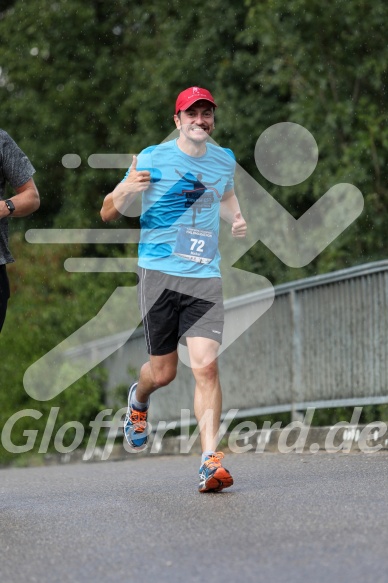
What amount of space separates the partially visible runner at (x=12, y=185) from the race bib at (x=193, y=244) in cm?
90

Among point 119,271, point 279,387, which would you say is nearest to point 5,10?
point 119,271

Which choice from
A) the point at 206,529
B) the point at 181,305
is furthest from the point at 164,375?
the point at 206,529

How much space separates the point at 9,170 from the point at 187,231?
1119mm

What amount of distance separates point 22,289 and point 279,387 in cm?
1333

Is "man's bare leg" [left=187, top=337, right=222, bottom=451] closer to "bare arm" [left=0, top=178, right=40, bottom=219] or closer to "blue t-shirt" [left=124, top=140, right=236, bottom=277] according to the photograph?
"blue t-shirt" [left=124, top=140, right=236, bottom=277]

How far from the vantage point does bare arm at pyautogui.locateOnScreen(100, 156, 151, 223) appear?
24.6 feet

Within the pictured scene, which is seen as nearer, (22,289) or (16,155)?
(16,155)

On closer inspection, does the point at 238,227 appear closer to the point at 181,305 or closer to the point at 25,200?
the point at 181,305

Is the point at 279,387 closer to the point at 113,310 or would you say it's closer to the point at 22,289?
the point at 113,310

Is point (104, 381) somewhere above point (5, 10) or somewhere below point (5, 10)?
below

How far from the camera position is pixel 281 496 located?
22.1 ft

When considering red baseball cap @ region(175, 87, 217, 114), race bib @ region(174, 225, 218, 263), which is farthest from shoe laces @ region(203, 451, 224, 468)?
red baseball cap @ region(175, 87, 217, 114)

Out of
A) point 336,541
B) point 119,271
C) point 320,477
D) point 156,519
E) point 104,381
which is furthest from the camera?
point 119,271

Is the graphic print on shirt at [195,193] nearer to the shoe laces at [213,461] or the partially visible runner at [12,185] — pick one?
the partially visible runner at [12,185]
